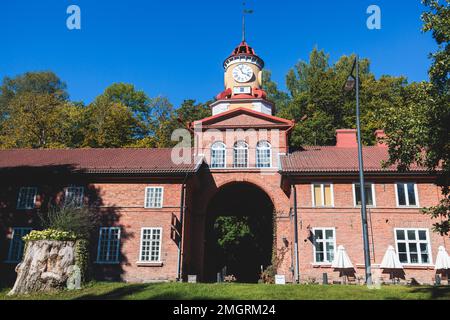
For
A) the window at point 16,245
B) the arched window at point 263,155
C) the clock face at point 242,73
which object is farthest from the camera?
the clock face at point 242,73

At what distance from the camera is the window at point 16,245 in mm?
25219

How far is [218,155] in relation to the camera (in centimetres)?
3055

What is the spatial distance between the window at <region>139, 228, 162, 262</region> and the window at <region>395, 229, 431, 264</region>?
49.3 ft

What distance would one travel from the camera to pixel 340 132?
33062 millimetres

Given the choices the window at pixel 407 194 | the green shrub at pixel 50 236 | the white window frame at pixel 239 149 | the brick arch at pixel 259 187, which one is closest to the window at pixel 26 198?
the green shrub at pixel 50 236

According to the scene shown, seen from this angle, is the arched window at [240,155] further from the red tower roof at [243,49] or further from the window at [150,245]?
the red tower roof at [243,49]

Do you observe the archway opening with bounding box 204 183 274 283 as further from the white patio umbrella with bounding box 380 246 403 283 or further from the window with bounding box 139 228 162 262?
the white patio umbrella with bounding box 380 246 403 283

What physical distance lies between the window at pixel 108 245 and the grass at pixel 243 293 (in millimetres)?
7337

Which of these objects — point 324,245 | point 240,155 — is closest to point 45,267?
point 324,245

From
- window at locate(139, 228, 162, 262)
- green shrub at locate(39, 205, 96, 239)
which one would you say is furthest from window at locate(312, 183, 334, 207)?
green shrub at locate(39, 205, 96, 239)

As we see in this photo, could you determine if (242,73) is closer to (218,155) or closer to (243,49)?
(243,49)

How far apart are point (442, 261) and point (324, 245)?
21.8 feet
